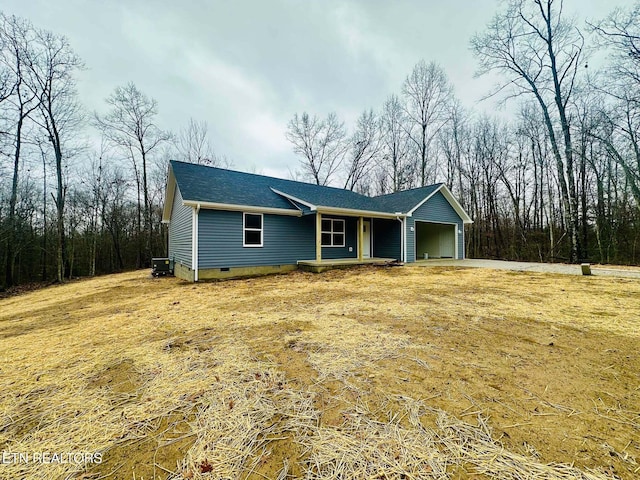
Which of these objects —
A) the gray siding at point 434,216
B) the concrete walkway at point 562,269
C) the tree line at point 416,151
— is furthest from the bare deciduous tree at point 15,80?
the concrete walkway at point 562,269

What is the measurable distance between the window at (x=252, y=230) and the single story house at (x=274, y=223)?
0.04m

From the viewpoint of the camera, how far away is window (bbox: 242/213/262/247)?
9828 millimetres

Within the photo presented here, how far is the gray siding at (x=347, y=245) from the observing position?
39.2 ft

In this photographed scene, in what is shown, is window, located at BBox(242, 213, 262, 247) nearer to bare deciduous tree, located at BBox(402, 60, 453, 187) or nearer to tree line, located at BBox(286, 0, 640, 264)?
tree line, located at BBox(286, 0, 640, 264)

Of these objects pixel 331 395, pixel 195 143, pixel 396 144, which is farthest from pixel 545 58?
pixel 195 143

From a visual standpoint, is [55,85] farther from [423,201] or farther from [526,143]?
[526,143]

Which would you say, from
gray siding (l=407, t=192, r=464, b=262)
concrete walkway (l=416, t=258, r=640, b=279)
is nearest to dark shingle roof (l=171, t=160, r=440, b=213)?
gray siding (l=407, t=192, r=464, b=262)

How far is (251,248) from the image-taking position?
990cm

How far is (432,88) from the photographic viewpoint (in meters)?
19.8

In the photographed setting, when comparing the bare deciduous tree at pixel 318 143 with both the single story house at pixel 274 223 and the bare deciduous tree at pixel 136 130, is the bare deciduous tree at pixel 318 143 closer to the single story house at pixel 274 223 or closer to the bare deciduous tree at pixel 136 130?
the single story house at pixel 274 223

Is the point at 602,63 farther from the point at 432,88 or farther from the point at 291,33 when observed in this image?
the point at 291,33

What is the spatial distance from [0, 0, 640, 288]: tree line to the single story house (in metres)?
6.52

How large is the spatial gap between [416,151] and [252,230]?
1719cm

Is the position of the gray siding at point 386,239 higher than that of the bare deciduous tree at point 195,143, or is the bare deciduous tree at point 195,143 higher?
the bare deciduous tree at point 195,143
